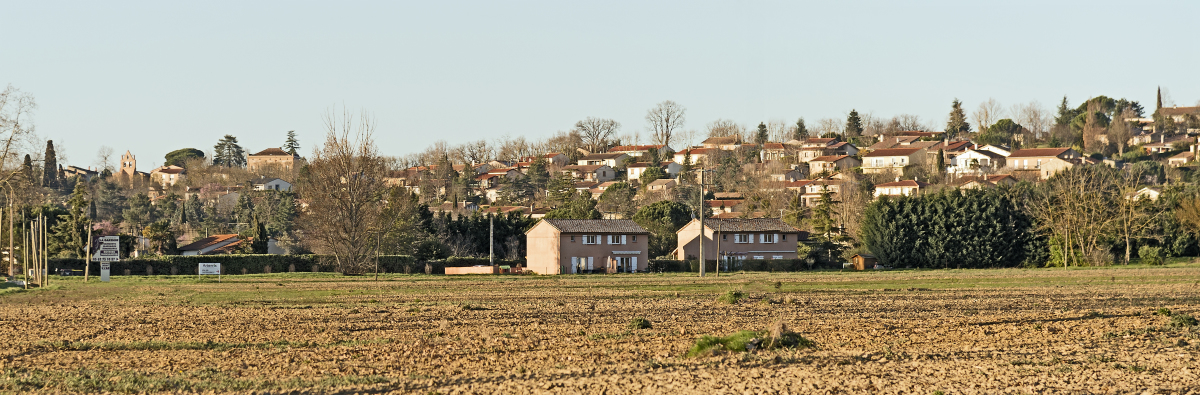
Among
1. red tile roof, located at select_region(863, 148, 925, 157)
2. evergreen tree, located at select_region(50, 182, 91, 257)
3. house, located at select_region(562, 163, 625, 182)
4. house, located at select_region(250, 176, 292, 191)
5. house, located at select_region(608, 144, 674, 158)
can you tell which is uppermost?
house, located at select_region(608, 144, 674, 158)

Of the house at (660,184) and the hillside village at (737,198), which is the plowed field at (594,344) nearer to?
the hillside village at (737,198)

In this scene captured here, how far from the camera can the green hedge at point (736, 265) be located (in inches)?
2803

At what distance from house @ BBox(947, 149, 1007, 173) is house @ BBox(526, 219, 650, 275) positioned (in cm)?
8035

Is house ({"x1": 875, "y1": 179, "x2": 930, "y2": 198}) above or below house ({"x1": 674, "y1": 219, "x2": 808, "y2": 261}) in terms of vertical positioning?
above

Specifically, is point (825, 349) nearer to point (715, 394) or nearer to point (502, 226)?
point (715, 394)

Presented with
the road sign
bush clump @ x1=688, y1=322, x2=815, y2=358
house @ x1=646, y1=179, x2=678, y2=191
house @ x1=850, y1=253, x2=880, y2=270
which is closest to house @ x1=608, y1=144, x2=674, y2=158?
house @ x1=646, y1=179, x2=678, y2=191

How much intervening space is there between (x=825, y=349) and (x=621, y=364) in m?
3.99

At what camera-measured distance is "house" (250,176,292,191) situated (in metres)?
153

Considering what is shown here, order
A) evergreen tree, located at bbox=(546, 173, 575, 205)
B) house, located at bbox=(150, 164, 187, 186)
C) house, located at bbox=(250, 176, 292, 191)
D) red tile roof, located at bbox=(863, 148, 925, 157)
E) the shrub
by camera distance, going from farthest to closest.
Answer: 1. house, located at bbox=(150, 164, 187, 186)
2. house, located at bbox=(250, 176, 292, 191)
3. red tile roof, located at bbox=(863, 148, 925, 157)
4. evergreen tree, located at bbox=(546, 173, 575, 205)
5. the shrub

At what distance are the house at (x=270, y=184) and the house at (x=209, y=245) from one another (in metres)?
61.9

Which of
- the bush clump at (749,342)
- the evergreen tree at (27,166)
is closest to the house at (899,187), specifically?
the evergreen tree at (27,166)

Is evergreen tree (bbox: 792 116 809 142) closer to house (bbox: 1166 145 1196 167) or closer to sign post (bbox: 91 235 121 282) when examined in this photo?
house (bbox: 1166 145 1196 167)

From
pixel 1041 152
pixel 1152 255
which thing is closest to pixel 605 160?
pixel 1041 152

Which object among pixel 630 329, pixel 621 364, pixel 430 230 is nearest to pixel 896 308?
pixel 630 329
